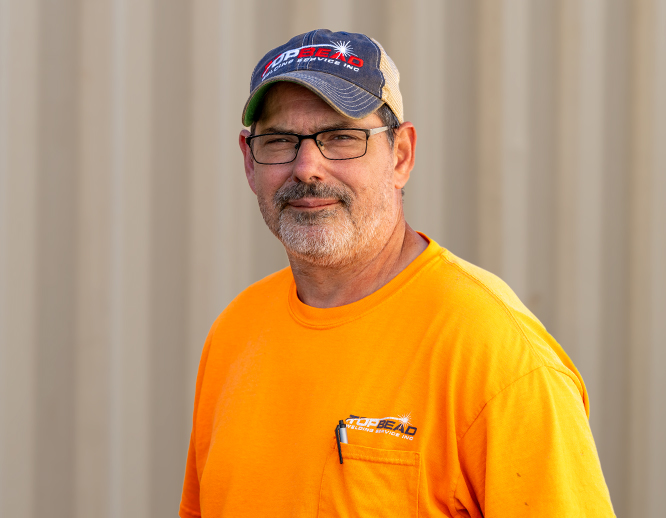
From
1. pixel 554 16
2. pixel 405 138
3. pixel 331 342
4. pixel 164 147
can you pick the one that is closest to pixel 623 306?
pixel 554 16

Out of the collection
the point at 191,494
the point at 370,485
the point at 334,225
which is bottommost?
the point at 191,494

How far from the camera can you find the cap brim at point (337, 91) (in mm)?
1093

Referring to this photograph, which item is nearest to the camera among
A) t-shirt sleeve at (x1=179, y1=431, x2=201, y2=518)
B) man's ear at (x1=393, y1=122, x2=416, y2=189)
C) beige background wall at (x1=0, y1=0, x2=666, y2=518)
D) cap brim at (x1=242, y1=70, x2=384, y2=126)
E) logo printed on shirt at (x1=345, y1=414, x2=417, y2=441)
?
logo printed on shirt at (x1=345, y1=414, x2=417, y2=441)

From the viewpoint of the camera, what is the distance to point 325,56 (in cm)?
118

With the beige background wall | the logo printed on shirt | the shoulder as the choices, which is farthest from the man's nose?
the beige background wall

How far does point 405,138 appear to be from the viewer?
125cm

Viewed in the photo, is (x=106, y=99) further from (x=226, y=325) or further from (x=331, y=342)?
(x=331, y=342)

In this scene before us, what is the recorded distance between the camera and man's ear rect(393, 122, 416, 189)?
4.03ft

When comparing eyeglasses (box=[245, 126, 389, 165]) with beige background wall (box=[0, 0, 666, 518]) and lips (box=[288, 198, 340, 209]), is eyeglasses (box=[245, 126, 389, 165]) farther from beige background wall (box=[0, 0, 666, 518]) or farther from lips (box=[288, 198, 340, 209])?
beige background wall (box=[0, 0, 666, 518])

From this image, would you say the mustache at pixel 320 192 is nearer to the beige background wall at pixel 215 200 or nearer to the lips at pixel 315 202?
the lips at pixel 315 202

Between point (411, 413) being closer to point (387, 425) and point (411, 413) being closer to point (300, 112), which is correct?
point (387, 425)

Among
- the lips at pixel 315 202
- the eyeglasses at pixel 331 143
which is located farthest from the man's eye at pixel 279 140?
the lips at pixel 315 202

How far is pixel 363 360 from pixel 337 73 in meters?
0.55

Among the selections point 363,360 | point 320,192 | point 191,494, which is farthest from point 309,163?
point 191,494
